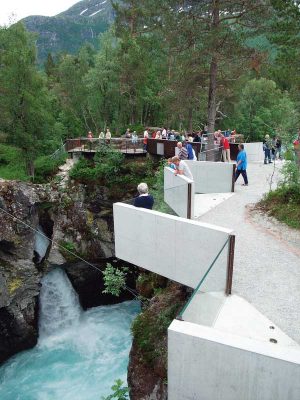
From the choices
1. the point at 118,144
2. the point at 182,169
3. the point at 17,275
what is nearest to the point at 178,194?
the point at 182,169

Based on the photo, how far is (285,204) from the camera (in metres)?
10.8

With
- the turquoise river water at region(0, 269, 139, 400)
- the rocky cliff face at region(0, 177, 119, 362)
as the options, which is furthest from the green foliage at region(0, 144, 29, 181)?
the turquoise river water at region(0, 269, 139, 400)

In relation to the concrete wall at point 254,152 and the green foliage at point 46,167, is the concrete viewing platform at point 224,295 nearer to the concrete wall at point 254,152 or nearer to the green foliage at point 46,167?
the concrete wall at point 254,152

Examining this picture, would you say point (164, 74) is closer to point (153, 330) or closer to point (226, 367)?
point (153, 330)

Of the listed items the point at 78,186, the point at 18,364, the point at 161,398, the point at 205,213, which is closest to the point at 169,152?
the point at 78,186

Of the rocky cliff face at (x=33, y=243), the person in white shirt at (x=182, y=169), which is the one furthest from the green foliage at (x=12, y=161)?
the person in white shirt at (x=182, y=169)

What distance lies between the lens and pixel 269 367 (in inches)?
181

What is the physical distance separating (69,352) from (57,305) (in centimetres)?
332

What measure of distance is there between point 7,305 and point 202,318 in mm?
14584

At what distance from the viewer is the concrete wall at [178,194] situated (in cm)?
988

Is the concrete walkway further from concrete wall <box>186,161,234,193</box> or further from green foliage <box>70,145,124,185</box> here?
green foliage <box>70,145,124,185</box>

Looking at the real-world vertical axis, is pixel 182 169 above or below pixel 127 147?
above

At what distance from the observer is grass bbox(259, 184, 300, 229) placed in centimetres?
991

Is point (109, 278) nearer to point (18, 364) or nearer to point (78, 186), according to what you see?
point (18, 364)
